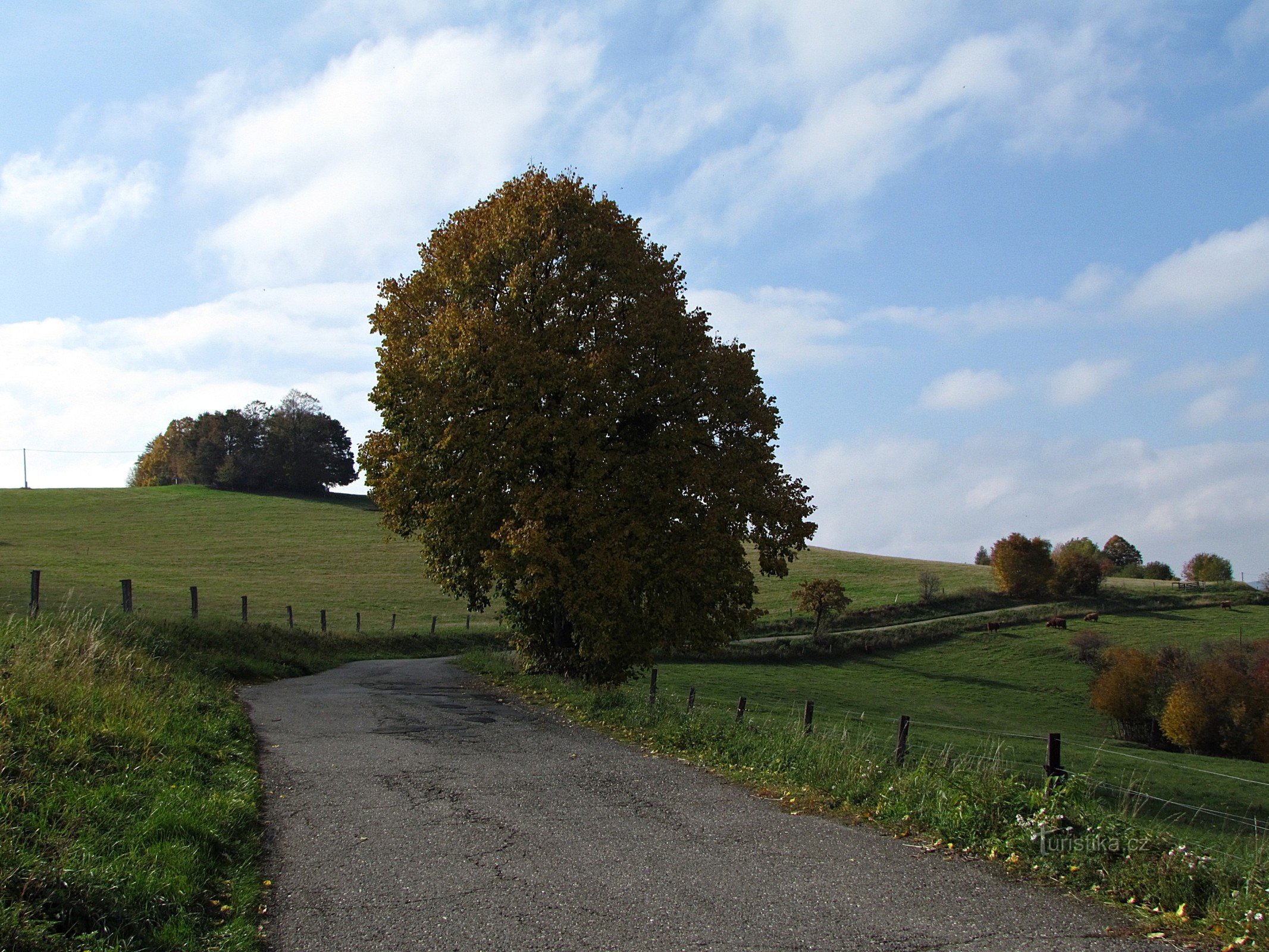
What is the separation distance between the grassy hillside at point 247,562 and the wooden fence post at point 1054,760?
25407mm

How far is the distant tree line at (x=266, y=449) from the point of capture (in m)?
99.8

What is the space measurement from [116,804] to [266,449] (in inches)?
3932

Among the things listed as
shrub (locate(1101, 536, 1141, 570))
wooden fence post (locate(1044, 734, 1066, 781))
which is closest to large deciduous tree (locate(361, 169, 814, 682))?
wooden fence post (locate(1044, 734, 1066, 781))

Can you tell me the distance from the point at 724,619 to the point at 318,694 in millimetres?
9309

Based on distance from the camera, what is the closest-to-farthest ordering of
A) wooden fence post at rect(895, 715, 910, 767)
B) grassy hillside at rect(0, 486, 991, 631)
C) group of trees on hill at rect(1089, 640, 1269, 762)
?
wooden fence post at rect(895, 715, 910, 767) → group of trees on hill at rect(1089, 640, 1269, 762) → grassy hillside at rect(0, 486, 991, 631)

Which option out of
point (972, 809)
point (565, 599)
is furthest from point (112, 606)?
point (972, 809)

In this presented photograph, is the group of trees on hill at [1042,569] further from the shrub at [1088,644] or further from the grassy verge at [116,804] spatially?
the grassy verge at [116,804]

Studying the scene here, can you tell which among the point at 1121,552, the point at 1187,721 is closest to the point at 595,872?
the point at 1187,721

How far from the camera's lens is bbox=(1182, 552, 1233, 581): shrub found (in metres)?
108

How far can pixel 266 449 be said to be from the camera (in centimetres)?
10038

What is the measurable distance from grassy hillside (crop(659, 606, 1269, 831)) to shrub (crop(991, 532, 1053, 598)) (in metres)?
6.83

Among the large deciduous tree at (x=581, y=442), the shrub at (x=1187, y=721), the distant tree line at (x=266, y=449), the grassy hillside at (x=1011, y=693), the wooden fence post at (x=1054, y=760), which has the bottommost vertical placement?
the shrub at (x=1187, y=721)

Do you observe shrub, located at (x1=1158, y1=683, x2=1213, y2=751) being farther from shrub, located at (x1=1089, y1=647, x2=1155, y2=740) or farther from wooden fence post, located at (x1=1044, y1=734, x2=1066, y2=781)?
wooden fence post, located at (x1=1044, y1=734, x2=1066, y2=781)

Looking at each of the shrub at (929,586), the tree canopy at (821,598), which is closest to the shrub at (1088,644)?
the shrub at (929,586)
